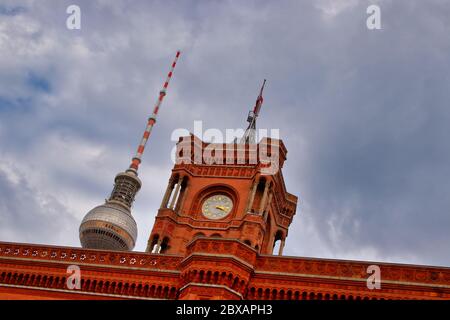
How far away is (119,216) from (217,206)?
1028 inches

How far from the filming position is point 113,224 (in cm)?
7162

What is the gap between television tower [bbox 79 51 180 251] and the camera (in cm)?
7146

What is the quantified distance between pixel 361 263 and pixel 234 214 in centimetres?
1841

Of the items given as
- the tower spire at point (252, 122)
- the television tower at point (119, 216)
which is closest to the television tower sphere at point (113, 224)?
the television tower at point (119, 216)

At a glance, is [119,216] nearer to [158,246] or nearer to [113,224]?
[113,224]

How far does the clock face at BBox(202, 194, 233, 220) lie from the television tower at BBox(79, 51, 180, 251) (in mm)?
24138

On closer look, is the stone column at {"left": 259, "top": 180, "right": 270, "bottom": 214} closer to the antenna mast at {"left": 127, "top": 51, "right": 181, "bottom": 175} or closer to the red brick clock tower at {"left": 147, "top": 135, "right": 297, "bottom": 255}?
the red brick clock tower at {"left": 147, "top": 135, "right": 297, "bottom": 255}

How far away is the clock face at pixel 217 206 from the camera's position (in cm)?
4978

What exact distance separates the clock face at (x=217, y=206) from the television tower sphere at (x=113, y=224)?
24138 millimetres

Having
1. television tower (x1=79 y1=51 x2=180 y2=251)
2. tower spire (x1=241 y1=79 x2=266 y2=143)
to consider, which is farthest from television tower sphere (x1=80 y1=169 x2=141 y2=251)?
tower spire (x1=241 y1=79 x2=266 y2=143)

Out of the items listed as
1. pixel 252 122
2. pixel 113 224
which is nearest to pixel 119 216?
pixel 113 224

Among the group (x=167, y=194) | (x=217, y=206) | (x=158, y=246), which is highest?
(x=167, y=194)

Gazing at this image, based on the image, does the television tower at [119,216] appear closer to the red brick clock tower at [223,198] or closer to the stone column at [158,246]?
the red brick clock tower at [223,198]
